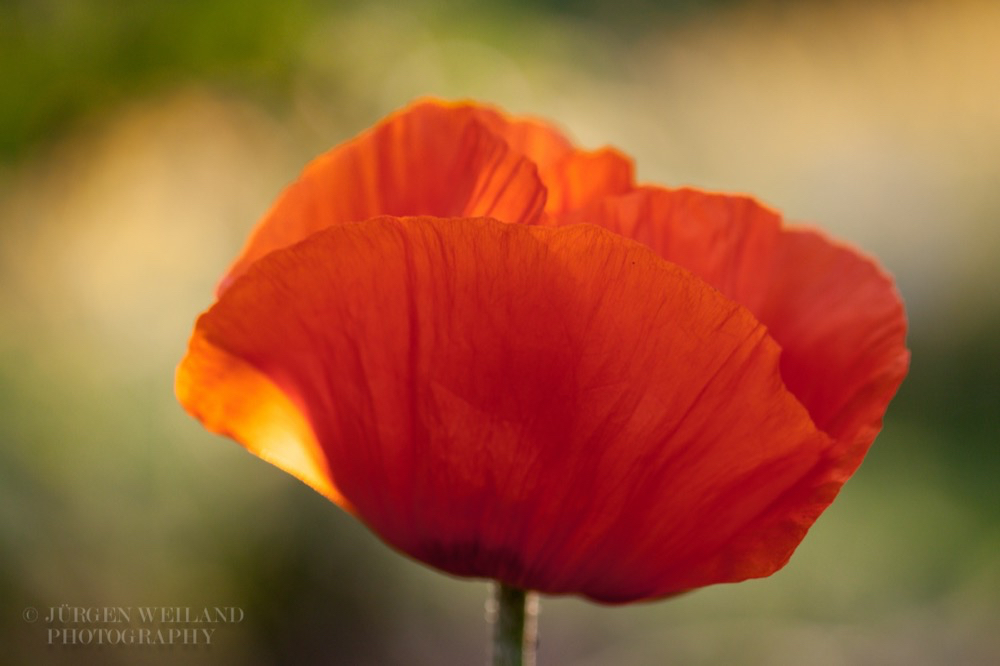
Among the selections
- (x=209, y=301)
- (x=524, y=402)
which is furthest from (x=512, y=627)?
(x=209, y=301)

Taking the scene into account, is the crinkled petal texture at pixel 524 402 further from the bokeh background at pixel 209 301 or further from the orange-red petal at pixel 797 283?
the bokeh background at pixel 209 301

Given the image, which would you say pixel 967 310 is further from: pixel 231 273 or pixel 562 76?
pixel 231 273

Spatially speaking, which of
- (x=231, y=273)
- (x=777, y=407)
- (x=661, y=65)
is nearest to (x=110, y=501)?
(x=231, y=273)

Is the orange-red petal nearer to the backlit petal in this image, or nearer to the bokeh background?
the backlit petal

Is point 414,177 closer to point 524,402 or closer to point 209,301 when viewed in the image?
point 524,402

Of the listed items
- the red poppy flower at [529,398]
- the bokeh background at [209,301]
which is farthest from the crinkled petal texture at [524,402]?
the bokeh background at [209,301]
